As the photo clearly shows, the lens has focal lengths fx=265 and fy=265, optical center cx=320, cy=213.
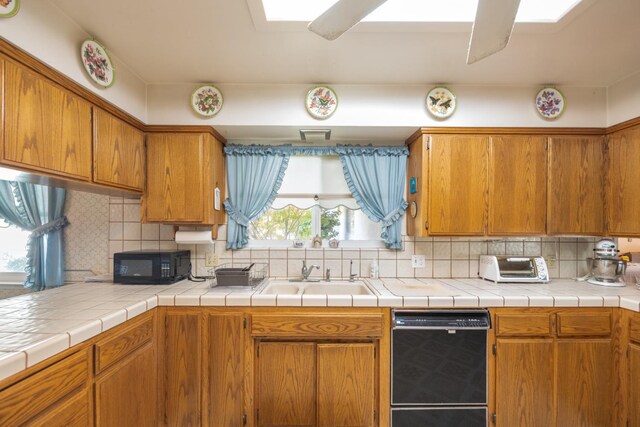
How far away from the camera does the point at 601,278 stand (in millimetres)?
1934

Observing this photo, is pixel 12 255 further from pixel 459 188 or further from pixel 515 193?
pixel 515 193

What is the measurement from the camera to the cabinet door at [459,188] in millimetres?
1906

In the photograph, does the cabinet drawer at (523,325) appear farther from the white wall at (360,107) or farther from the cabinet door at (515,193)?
the white wall at (360,107)

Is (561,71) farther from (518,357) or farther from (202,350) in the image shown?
(202,350)

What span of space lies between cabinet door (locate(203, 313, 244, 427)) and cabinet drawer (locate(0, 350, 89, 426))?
61 cm

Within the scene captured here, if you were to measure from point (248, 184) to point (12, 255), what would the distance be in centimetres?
209

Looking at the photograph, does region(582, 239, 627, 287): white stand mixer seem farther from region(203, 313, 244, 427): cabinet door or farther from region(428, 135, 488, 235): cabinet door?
region(203, 313, 244, 427): cabinet door

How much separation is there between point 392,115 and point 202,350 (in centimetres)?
200

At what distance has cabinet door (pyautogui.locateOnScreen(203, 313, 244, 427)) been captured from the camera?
1.58 metres

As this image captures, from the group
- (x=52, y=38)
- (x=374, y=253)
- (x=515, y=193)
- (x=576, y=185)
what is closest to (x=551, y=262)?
(x=576, y=185)

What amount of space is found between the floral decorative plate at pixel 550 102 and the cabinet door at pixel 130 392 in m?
3.03

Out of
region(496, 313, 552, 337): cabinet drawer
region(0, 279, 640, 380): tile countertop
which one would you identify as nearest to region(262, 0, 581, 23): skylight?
region(0, 279, 640, 380): tile countertop

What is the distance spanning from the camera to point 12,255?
2.23 m

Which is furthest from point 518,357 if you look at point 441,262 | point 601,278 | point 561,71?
point 561,71
